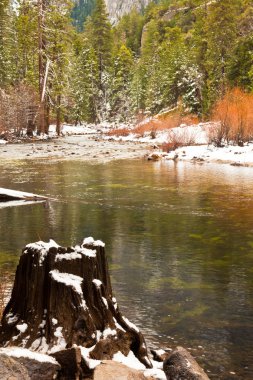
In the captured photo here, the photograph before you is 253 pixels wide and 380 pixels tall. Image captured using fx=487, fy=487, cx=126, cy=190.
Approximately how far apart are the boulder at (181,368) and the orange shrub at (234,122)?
84.4 feet

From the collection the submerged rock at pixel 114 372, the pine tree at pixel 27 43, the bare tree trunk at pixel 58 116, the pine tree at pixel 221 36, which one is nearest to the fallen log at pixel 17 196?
the submerged rock at pixel 114 372

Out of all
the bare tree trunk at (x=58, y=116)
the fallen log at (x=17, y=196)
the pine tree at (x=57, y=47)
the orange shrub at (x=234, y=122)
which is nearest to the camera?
the fallen log at (x=17, y=196)

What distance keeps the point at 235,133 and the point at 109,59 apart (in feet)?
198

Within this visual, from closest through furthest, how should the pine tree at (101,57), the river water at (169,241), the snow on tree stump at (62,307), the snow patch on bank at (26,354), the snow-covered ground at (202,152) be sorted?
the snow patch on bank at (26,354) < the snow on tree stump at (62,307) < the river water at (169,241) < the snow-covered ground at (202,152) < the pine tree at (101,57)

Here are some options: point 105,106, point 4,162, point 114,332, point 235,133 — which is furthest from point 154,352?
point 105,106

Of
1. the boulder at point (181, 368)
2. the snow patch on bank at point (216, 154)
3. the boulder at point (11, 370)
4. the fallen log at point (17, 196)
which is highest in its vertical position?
the snow patch on bank at point (216, 154)

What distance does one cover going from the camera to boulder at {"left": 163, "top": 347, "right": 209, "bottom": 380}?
4259mm

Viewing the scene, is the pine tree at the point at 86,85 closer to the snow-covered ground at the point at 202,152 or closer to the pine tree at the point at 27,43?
the pine tree at the point at 27,43

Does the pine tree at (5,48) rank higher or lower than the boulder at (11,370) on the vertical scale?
higher

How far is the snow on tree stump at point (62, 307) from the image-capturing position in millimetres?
4609

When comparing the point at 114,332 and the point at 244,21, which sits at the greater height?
the point at 244,21

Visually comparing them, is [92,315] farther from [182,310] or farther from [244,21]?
[244,21]

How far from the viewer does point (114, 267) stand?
8359mm

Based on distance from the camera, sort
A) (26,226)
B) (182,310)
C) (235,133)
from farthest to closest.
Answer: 1. (235,133)
2. (26,226)
3. (182,310)
